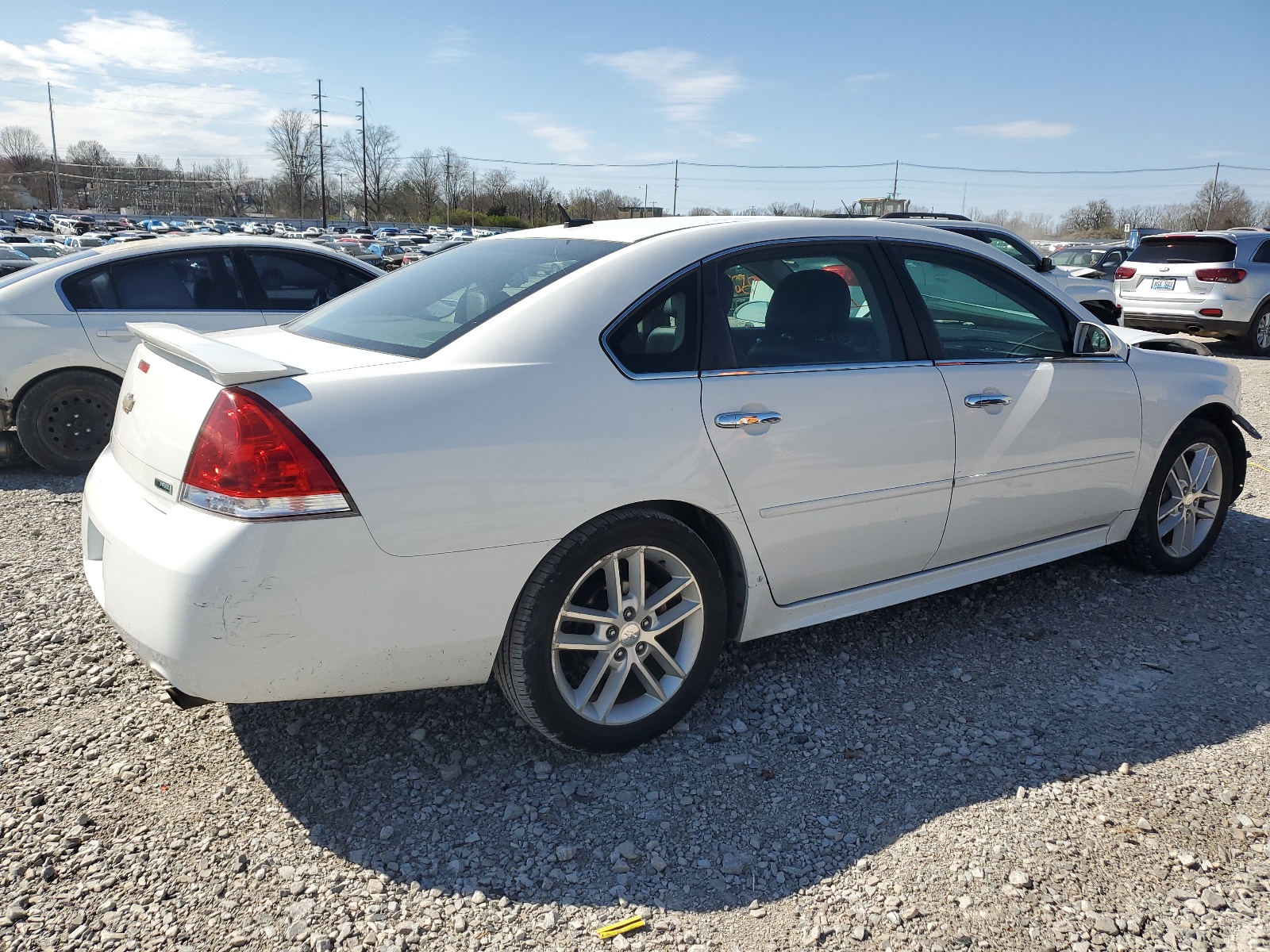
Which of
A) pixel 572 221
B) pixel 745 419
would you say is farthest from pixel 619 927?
pixel 572 221

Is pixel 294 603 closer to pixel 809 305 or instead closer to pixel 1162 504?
pixel 809 305

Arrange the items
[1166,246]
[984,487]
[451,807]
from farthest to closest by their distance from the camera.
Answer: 1. [1166,246]
2. [984,487]
3. [451,807]

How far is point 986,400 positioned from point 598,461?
165 centimetres

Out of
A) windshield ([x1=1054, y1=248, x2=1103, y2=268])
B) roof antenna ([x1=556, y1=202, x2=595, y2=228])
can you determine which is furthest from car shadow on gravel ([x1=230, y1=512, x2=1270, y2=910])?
windshield ([x1=1054, y1=248, x2=1103, y2=268])

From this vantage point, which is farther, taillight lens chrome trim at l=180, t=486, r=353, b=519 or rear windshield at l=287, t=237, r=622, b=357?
rear windshield at l=287, t=237, r=622, b=357

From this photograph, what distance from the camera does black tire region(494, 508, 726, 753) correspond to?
2.60 m

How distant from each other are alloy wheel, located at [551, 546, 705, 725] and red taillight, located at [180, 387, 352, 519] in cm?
78

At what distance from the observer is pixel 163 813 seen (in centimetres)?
257

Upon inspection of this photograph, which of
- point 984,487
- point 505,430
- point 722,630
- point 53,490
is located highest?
point 505,430

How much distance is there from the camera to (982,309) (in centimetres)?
373

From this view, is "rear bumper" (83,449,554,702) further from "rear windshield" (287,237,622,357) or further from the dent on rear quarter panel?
the dent on rear quarter panel

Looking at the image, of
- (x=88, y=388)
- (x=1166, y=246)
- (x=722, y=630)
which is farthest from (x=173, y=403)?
(x=1166, y=246)

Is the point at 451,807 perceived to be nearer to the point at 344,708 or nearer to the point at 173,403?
the point at 344,708

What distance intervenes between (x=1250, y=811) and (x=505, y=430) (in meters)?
2.38
